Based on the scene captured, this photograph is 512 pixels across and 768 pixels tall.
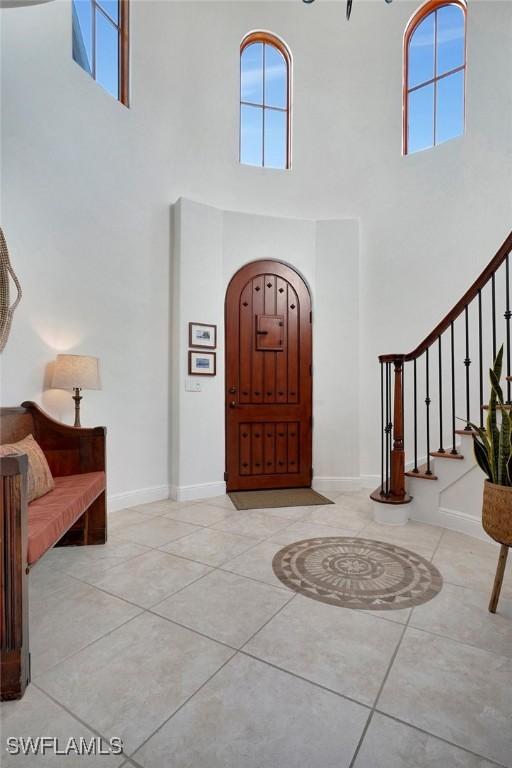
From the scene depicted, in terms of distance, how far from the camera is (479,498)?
2.91 meters

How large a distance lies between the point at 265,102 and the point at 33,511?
193 inches

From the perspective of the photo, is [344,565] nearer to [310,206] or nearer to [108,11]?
[310,206]

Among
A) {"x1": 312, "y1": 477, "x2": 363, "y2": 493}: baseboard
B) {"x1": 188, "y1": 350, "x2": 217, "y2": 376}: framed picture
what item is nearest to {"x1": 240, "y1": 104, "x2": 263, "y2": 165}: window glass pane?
{"x1": 188, "y1": 350, "x2": 217, "y2": 376}: framed picture

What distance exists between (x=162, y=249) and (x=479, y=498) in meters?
3.52

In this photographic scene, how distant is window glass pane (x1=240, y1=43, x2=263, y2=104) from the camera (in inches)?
181

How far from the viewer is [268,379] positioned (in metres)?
4.33

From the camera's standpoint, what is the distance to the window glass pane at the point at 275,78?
4.67 m

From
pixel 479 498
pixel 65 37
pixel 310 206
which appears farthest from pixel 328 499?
pixel 65 37

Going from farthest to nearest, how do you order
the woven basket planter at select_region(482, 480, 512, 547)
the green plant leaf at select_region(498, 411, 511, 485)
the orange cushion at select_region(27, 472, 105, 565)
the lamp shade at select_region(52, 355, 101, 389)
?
the lamp shade at select_region(52, 355, 101, 389)
the green plant leaf at select_region(498, 411, 511, 485)
the woven basket planter at select_region(482, 480, 512, 547)
the orange cushion at select_region(27, 472, 105, 565)

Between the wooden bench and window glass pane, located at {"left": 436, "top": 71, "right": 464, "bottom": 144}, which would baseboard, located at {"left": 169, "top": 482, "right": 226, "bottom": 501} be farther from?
window glass pane, located at {"left": 436, "top": 71, "right": 464, "bottom": 144}

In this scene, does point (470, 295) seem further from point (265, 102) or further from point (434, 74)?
point (265, 102)

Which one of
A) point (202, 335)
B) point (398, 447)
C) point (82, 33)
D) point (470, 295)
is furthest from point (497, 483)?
point (82, 33)

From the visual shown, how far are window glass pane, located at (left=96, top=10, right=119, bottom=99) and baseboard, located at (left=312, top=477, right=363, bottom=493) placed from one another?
14.0 ft

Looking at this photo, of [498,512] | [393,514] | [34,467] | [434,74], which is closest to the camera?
[498,512]
